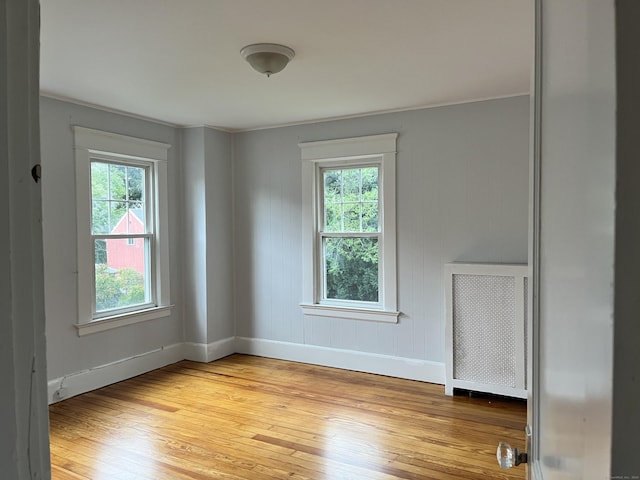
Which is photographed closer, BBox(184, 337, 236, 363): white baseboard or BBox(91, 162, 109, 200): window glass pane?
BBox(91, 162, 109, 200): window glass pane

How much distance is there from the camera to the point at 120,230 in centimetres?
436

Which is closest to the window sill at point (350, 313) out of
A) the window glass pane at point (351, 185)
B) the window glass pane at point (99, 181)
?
the window glass pane at point (351, 185)

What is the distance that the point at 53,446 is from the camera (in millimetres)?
2961

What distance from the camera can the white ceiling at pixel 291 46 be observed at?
2.25m

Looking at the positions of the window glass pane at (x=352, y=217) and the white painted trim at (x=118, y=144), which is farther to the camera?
the window glass pane at (x=352, y=217)

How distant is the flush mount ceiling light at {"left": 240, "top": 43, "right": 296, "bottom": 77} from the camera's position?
8.75ft

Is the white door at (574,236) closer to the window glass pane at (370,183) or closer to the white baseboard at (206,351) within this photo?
the window glass pane at (370,183)

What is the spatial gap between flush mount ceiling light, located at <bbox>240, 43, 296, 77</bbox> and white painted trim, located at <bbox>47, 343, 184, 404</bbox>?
114 inches

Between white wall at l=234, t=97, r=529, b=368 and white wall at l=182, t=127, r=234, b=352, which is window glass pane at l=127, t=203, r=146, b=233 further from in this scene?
white wall at l=234, t=97, r=529, b=368

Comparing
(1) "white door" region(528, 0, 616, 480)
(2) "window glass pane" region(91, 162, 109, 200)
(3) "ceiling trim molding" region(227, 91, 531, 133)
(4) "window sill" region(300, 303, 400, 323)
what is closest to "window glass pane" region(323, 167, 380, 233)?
(3) "ceiling trim molding" region(227, 91, 531, 133)

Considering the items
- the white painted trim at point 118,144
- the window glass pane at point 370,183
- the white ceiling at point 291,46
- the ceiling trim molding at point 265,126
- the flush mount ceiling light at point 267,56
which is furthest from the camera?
the window glass pane at point 370,183

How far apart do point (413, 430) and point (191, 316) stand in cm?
268

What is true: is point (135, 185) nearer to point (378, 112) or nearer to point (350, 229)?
point (350, 229)

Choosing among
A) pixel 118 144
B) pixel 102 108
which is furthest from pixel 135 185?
pixel 102 108
